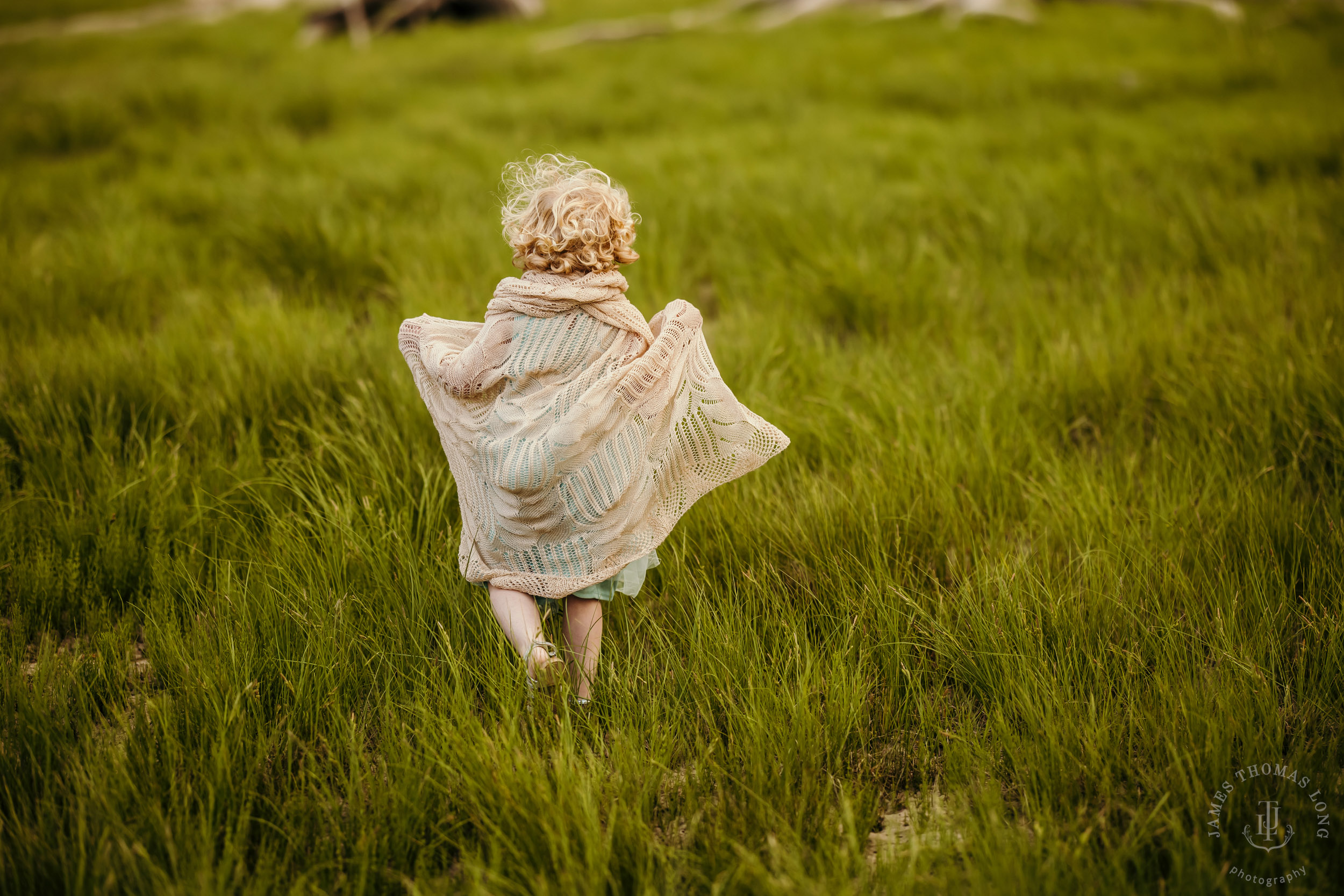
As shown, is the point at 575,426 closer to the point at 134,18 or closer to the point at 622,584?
the point at 622,584

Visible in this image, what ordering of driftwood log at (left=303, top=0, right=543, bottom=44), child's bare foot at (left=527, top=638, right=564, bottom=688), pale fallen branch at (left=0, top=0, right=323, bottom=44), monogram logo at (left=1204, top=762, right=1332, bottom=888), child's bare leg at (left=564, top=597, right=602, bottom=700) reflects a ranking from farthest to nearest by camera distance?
pale fallen branch at (left=0, top=0, right=323, bottom=44)
driftwood log at (left=303, top=0, right=543, bottom=44)
child's bare leg at (left=564, top=597, right=602, bottom=700)
child's bare foot at (left=527, top=638, right=564, bottom=688)
monogram logo at (left=1204, top=762, right=1332, bottom=888)

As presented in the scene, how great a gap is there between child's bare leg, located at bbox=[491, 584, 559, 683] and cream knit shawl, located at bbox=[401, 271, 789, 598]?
0.03 m

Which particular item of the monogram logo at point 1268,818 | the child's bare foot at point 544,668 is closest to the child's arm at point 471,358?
the child's bare foot at point 544,668

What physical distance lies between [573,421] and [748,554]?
2.38 ft

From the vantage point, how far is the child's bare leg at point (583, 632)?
6.07 ft

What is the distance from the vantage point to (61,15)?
14.6 metres

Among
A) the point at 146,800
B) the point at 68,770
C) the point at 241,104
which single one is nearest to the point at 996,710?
the point at 146,800

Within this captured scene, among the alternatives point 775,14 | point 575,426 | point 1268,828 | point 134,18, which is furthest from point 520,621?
point 134,18

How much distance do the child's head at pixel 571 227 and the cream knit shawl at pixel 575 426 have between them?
4cm

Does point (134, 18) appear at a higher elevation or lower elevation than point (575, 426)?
higher

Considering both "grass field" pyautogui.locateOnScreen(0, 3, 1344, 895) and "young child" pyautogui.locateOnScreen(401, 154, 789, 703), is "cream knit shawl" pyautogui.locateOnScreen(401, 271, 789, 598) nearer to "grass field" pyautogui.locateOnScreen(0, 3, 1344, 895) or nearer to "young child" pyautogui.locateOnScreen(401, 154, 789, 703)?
"young child" pyautogui.locateOnScreen(401, 154, 789, 703)

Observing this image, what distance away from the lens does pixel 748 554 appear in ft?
7.20

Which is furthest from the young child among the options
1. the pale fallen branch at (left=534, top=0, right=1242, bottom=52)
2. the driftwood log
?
the driftwood log

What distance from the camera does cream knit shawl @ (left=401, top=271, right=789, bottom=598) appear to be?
5.74ft
